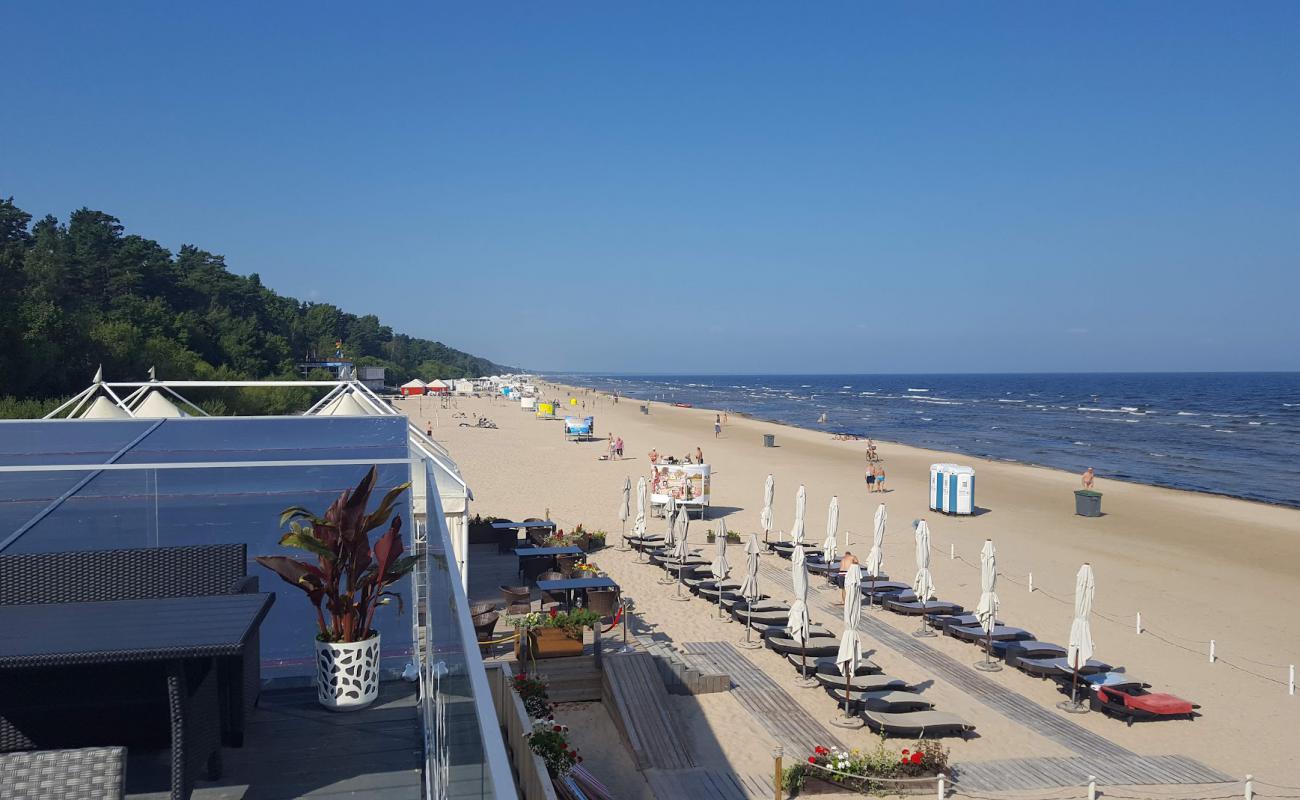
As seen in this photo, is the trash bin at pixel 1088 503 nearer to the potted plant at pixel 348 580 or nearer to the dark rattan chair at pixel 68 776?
the potted plant at pixel 348 580

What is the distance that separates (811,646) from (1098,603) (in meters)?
8.17

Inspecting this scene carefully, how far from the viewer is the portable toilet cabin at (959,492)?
26391mm

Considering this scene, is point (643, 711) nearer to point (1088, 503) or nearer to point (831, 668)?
point (831, 668)

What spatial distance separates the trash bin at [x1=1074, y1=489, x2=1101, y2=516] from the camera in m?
27.3

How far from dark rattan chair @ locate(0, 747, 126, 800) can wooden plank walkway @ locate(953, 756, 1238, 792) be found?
26.4 ft

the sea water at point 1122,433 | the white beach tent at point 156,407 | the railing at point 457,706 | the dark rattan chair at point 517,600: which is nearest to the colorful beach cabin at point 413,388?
the sea water at point 1122,433

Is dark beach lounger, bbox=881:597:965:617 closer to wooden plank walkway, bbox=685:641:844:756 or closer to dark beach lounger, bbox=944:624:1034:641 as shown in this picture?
dark beach lounger, bbox=944:624:1034:641

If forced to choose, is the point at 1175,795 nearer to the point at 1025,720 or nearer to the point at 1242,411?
the point at 1025,720

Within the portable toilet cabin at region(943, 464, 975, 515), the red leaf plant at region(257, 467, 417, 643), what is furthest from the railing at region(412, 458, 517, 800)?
the portable toilet cabin at region(943, 464, 975, 515)

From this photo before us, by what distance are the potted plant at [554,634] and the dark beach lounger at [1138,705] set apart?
6.58m

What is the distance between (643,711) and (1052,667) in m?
6.19

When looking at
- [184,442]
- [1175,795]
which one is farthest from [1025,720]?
[184,442]

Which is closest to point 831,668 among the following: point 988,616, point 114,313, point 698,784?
point 988,616

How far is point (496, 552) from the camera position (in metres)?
18.2
